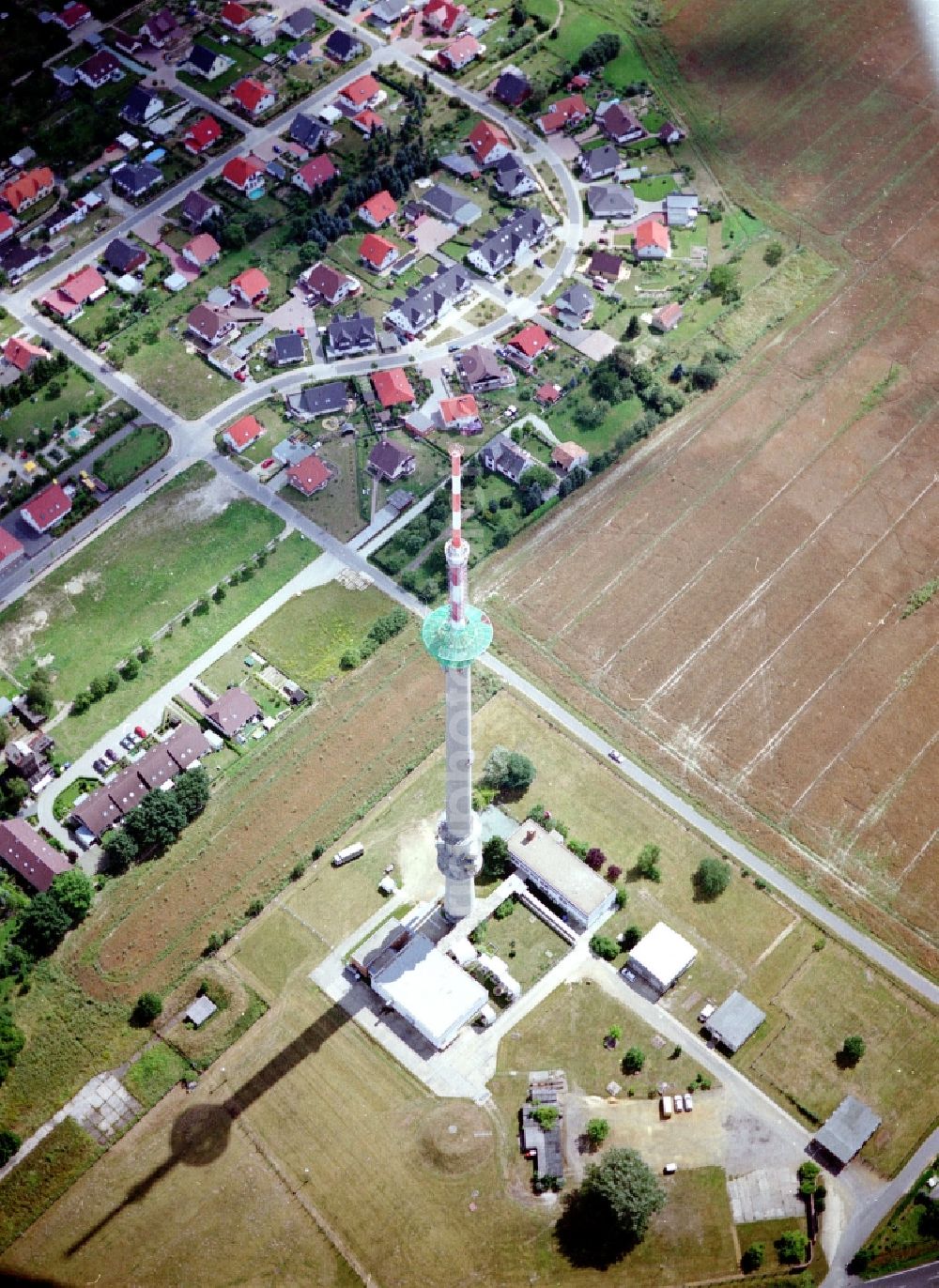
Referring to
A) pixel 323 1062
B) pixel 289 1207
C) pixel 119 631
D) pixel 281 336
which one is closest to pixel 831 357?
pixel 281 336

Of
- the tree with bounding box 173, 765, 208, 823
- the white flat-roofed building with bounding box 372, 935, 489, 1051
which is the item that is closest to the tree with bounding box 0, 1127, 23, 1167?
the white flat-roofed building with bounding box 372, 935, 489, 1051

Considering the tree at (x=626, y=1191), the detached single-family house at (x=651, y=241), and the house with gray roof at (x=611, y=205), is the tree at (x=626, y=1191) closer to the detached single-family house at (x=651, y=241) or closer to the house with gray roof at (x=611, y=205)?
the detached single-family house at (x=651, y=241)

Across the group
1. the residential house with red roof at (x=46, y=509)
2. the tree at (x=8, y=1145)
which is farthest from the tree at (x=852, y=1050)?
the residential house with red roof at (x=46, y=509)

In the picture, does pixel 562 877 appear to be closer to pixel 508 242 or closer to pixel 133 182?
pixel 508 242

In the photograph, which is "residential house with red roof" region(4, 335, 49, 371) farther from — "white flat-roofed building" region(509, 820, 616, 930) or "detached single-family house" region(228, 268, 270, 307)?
"white flat-roofed building" region(509, 820, 616, 930)

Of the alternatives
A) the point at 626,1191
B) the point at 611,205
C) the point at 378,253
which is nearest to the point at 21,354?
the point at 378,253

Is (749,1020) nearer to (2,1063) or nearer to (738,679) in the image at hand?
(738,679)
